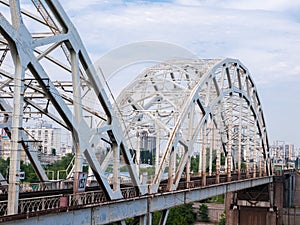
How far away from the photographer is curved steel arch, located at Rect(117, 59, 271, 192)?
2741 centimetres

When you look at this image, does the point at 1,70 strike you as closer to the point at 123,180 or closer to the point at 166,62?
the point at 123,180

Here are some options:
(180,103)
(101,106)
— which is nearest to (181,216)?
(180,103)

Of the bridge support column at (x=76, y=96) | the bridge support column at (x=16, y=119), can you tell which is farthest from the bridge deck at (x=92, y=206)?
the bridge support column at (x=76, y=96)

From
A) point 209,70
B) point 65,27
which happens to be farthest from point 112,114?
point 209,70

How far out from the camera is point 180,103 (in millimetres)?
30141

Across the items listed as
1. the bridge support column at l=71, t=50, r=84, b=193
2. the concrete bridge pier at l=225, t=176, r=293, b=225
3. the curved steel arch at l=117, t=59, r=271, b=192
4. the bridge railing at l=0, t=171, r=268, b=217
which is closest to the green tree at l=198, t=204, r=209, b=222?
the concrete bridge pier at l=225, t=176, r=293, b=225

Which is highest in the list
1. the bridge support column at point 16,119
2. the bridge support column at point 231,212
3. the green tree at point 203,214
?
the bridge support column at point 16,119

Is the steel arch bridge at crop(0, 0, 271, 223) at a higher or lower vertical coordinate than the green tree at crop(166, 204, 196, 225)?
higher

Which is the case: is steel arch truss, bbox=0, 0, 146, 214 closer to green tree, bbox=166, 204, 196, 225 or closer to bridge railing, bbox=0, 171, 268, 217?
bridge railing, bbox=0, 171, 268, 217

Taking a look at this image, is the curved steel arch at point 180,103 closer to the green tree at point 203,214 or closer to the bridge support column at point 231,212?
the bridge support column at point 231,212

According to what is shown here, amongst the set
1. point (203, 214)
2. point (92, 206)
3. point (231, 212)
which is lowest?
point (203, 214)

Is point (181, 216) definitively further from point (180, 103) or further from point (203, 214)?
point (180, 103)

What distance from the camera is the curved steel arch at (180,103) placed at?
27.4 m

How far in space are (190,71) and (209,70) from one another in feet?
6.77
